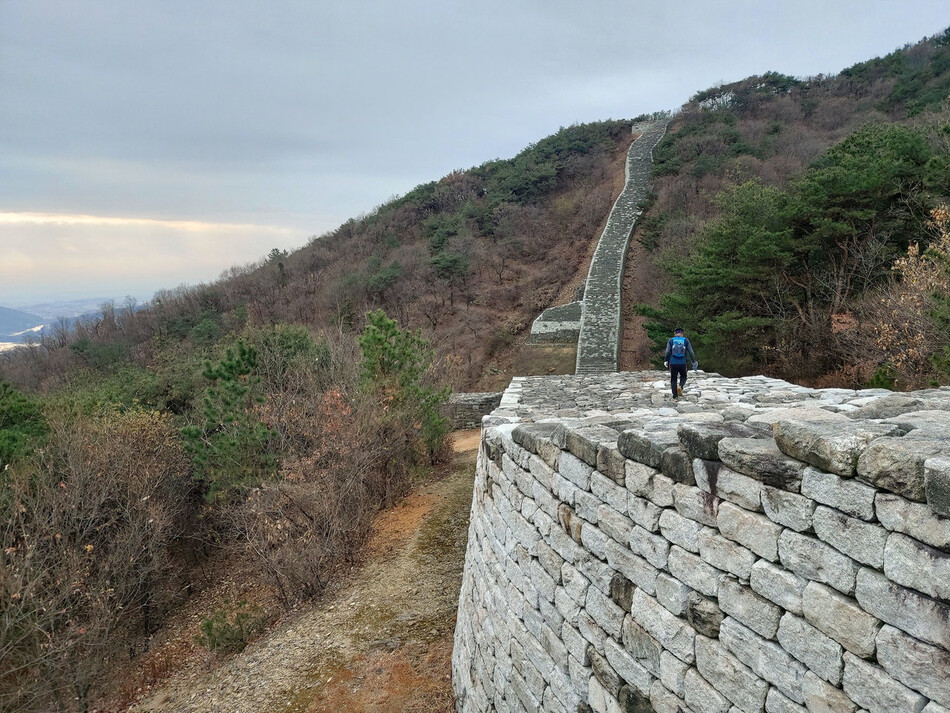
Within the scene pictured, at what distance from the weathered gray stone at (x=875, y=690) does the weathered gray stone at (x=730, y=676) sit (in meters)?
0.38

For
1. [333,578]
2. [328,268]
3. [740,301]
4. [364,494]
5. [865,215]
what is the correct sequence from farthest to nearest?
[328,268] → [740,301] → [865,215] → [364,494] → [333,578]

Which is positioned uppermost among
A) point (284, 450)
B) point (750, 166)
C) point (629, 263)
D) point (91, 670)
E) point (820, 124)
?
point (820, 124)

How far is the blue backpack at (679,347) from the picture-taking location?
6.23 meters

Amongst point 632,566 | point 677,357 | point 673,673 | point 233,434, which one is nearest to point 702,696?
point 673,673

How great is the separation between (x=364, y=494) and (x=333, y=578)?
1473 millimetres

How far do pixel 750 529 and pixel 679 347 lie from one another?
178 inches

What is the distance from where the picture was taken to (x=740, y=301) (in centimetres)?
1227

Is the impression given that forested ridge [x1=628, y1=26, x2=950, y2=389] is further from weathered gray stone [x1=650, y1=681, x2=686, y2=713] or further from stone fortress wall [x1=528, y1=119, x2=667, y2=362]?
weathered gray stone [x1=650, y1=681, x2=686, y2=713]

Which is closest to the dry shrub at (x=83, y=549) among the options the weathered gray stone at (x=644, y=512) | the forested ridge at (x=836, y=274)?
the weathered gray stone at (x=644, y=512)

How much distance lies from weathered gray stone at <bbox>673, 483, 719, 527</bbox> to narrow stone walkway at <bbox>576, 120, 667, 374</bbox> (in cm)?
1401

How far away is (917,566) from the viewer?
1488 mm

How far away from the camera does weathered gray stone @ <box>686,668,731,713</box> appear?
7.19 feet

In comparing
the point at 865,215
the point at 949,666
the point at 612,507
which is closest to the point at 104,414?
the point at 612,507

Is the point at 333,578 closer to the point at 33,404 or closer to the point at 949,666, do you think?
the point at 949,666
